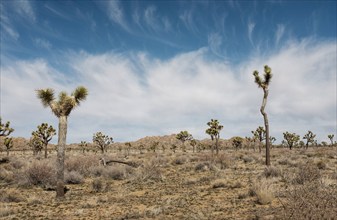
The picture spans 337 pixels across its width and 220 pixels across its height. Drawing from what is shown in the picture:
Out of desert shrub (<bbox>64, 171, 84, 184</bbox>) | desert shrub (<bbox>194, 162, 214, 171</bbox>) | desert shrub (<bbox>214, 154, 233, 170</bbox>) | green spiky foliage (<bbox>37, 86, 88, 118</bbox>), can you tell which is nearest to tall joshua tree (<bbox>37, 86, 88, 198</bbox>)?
green spiky foliage (<bbox>37, 86, 88, 118</bbox>)

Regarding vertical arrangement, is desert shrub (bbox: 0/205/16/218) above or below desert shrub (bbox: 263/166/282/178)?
below

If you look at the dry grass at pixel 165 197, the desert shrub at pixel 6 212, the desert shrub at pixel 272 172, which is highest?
the desert shrub at pixel 272 172

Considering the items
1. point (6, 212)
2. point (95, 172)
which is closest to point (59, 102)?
point (6, 212)

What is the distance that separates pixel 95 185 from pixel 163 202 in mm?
5472

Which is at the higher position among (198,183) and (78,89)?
(78,89)

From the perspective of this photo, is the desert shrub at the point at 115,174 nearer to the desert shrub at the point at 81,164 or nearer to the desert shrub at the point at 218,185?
the desert shrub at the point at 81,164

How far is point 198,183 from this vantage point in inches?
754

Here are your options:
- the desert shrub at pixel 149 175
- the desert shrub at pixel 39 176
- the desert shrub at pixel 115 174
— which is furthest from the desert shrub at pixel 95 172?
the desert shrub at pixel 39 176

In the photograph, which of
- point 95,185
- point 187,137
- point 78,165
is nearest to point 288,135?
point 187,137

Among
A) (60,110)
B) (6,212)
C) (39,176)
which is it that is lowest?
(6,212)

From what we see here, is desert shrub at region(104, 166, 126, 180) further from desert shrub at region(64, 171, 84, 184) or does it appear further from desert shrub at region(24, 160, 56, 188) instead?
desert shrub at region(24, 160, 56, 188)

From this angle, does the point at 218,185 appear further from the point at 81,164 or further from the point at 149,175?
the point at 81,164

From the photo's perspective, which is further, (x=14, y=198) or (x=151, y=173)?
(x=151, y=173)

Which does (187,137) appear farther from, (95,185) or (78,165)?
(95,185)
